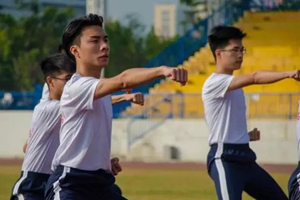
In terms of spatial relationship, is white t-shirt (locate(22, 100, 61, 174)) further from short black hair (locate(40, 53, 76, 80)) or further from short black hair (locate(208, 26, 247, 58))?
short black hair (locate(208, 26, 247, 58))

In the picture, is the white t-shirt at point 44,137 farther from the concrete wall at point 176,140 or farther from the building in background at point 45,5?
the building in background at point 45,5

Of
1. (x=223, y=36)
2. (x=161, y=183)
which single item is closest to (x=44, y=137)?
(x=223, y=36)

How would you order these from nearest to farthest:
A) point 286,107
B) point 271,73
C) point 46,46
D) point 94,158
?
point 94,158 < point 271,73 < point 286,107 < point 46,46

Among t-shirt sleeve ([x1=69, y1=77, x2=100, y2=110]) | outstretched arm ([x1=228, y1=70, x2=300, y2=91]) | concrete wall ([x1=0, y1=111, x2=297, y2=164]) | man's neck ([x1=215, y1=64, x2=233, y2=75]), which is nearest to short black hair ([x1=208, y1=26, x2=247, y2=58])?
man's neck ([x1=215, y1=64, x2=233, y2=75])

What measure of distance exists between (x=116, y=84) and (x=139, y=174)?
14667mm

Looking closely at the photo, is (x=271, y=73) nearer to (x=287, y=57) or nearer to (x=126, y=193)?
(x=126, y=193)

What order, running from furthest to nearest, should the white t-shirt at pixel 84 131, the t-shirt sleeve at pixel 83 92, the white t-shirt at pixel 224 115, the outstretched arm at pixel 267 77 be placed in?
1. the white t-shirt at pixel 224 115
2. the outstretched arm at pixel 267 77
3. the white t-shirt at pixel 84 131
4. the t-shirt sleeve at pixel 83 92

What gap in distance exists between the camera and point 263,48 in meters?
32.8

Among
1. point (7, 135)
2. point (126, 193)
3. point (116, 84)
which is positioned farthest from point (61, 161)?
point (7, 135)

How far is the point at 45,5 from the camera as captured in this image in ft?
173

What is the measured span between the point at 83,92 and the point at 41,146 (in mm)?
2228

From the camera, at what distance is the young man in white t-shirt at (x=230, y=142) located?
10.1 m

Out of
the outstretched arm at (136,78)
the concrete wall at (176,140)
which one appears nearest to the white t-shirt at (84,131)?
the outstretched arm at (136,78)

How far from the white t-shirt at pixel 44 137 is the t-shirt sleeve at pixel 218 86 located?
1.47 m
